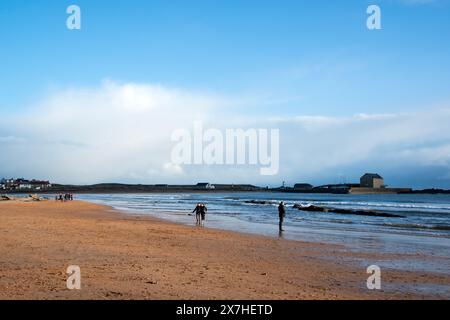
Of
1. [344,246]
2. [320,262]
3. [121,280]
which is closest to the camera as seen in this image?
[121,280]

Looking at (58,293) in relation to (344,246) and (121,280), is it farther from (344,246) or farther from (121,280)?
(344,246)

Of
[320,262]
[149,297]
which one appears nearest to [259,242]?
[320,262]

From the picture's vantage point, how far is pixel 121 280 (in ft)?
33.2

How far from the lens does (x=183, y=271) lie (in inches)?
456

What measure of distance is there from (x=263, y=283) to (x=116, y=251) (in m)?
6.08

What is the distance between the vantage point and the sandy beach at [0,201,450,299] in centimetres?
923

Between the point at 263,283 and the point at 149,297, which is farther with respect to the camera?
the point at 263,283

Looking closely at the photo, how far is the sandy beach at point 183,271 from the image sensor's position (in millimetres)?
9234

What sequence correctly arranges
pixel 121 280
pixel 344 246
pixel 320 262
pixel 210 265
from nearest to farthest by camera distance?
pixel 121 280, pixel 210 265, pixel 320 262, pixel 344 246
